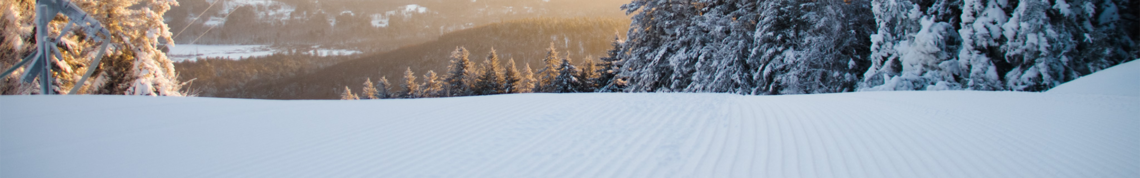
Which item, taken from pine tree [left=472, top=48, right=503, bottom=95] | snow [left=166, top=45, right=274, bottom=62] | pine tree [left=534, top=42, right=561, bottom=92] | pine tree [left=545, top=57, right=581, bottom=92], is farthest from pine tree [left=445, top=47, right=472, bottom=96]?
snow [left=166, top=45, right=274, bottom=62]

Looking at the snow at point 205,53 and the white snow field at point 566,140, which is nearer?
the white snow field at point 566,140

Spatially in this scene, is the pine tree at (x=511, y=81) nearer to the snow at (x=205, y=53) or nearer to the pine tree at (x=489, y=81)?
the pine tree at (x=489, y=81)

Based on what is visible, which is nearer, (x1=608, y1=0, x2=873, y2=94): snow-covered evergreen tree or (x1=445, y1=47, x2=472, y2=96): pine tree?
(x1=608, y1=0, x2=873, y2=94): snow-covered evergreen tree

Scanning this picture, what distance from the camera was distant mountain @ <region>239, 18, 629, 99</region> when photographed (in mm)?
96688

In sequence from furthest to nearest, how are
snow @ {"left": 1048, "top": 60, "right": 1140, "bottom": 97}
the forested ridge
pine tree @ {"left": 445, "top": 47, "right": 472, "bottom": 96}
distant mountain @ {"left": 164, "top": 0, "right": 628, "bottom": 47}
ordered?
distant mountain @ {"left": 164, "top": 0, "right": 628, "bottom": 47}, pine tree @ {"left": 445, "top": 47, "right": 472, "bottom": 96}, the forested ridge, snow @ {"left": 1048, "top": 60, "right": 1140, "bottom": 97}

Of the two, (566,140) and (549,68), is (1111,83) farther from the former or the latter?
(549,68)

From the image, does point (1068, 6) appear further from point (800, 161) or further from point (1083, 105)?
point (800, 161)

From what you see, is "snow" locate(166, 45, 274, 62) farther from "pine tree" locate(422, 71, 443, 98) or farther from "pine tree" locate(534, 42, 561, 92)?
"pine tree" locate(534, 42, 561, 92)

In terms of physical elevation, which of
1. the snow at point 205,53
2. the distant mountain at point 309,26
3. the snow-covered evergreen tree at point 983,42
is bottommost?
the snow-covered evergreen tree at point 983,42

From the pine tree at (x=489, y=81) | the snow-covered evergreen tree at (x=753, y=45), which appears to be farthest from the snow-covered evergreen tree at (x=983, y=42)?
the pine tree at (x=489, y=81)

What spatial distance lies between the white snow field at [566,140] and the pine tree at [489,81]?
22060 mm

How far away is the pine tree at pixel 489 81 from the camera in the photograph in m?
28.4

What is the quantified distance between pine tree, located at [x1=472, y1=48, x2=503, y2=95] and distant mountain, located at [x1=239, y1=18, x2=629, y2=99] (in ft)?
208

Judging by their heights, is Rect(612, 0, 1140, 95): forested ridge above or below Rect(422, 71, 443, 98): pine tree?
above
